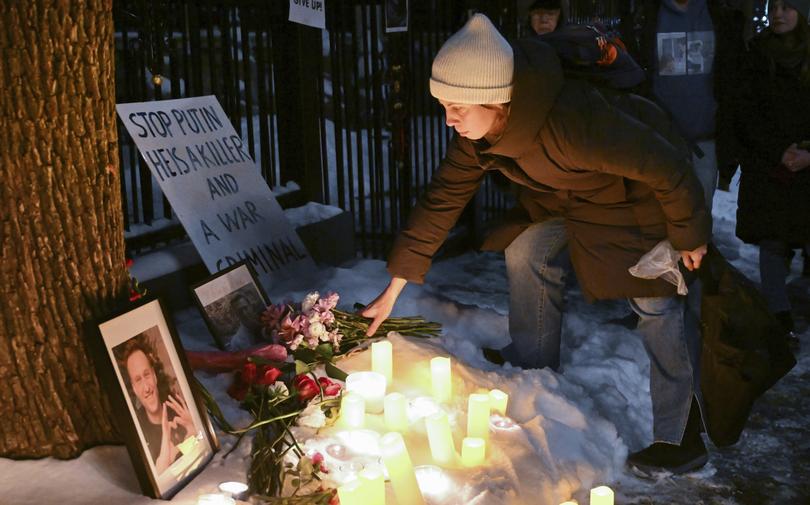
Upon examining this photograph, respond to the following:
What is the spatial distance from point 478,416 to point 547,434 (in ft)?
1.44

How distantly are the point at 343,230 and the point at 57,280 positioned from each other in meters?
3.53

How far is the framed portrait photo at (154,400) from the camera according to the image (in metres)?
2.95

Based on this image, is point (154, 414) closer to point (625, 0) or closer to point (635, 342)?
point (635, 342)

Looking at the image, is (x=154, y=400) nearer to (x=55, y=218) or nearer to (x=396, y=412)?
(x=55, y=218)

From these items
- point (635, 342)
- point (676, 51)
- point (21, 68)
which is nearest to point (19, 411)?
point (21, 68)

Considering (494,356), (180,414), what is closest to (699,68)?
(494,356)

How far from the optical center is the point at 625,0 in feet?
28.8

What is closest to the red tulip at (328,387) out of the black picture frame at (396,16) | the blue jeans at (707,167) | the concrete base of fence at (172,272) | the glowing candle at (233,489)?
the glowing candle at (233,489)

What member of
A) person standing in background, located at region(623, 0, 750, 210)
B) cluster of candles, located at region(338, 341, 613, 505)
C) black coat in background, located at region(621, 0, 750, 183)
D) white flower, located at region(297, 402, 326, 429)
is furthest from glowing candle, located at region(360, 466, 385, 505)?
black coat in background, located at region(621, 0, 750, 183)

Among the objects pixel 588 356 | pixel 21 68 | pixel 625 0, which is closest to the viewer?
pixel 21 68

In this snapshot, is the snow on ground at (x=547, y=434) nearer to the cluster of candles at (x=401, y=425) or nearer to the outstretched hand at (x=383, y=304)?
the cluster of candles at (x=401, y=425)

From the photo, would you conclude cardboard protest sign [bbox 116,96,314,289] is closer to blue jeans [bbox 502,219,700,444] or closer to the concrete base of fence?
the concrete base of fence

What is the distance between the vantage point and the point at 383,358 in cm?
399

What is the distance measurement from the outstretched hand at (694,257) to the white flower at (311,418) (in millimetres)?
1472
